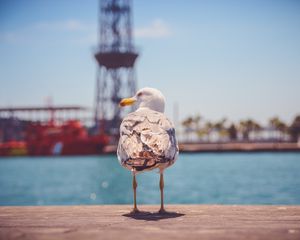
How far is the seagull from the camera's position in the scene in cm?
484

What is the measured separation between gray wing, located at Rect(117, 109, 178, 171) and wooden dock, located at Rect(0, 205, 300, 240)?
0.58 metres

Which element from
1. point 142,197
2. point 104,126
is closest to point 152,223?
point 142,197

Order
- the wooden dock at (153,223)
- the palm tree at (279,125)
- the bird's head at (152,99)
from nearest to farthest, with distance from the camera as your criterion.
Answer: the wooden dock at (153,223) < the bird's head at (152,99) < the palm tree at (279,125)

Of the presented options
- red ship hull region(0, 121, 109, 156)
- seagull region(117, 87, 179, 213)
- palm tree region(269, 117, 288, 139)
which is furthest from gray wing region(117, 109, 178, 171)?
palm tree region(269, 117, 288, 139)

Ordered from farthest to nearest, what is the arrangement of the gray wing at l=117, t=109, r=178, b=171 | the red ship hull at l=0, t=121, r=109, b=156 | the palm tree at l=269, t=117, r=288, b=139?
1. the palm tree at l=269, t=117, r=288, b=139
2. the red ship hull at l=0, t=121, r=109, b=156
3. the gray wing at l=117, t=109, r=178, b=171

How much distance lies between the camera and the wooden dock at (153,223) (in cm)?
397

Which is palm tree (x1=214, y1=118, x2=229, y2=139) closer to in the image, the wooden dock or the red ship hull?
the red ship hull

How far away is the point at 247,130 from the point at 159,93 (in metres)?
113

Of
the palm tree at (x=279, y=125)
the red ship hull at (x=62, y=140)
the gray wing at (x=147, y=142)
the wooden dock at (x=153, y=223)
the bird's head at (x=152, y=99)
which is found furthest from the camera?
the palm tree at (x=279, y=125)

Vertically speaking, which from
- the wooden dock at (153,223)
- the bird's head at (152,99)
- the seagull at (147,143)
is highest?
the bird's head at (152,99)

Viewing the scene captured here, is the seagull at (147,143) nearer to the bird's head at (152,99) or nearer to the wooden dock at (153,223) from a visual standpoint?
the bird's head at (152,99)

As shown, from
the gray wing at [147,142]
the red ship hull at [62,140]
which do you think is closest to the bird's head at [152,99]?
the gray wing at [147,142]

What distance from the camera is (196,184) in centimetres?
3069

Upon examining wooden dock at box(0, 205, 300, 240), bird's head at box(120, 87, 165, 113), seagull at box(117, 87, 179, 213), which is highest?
A: bird's head at box(120, 87, 165, 113)
